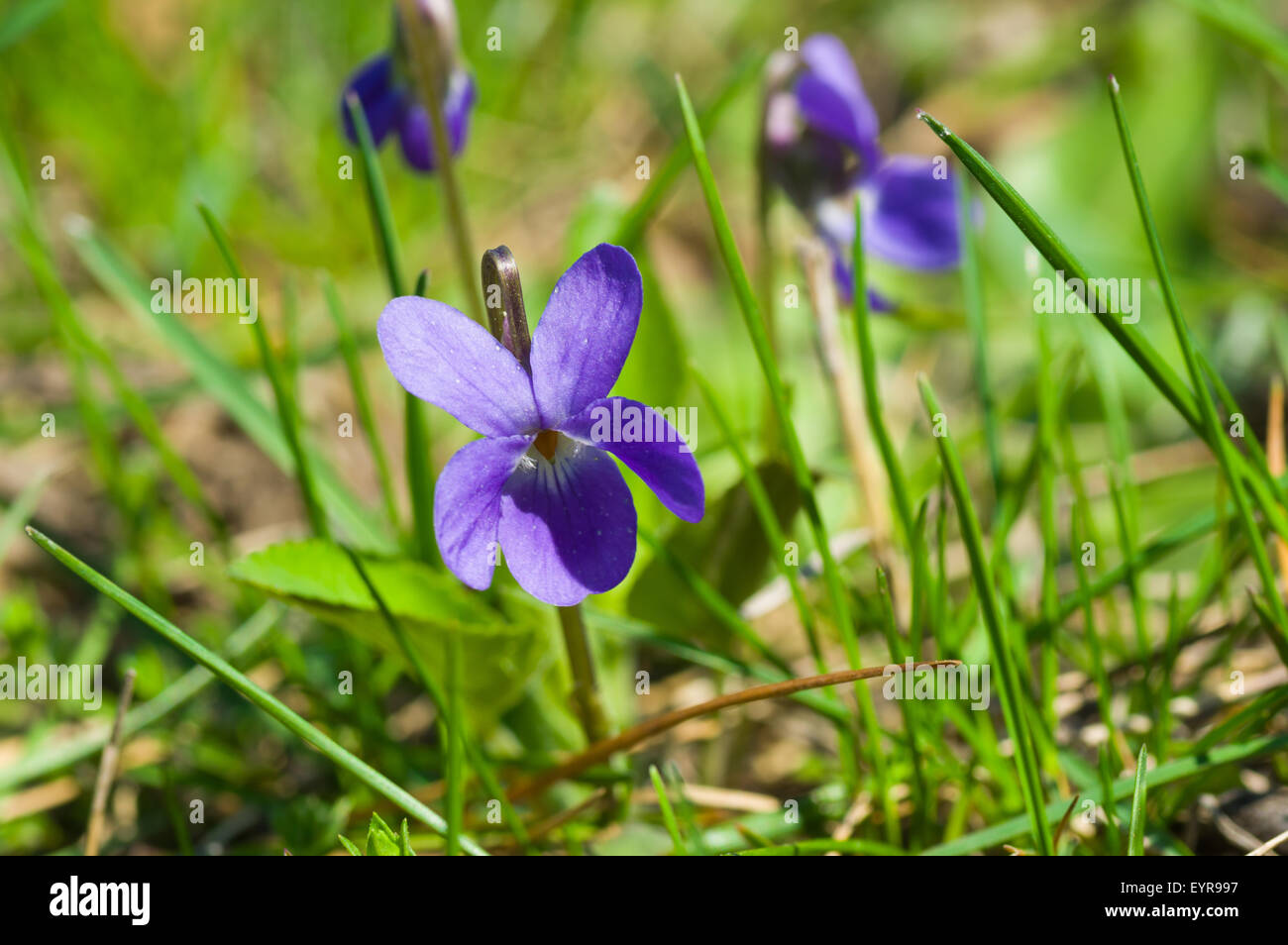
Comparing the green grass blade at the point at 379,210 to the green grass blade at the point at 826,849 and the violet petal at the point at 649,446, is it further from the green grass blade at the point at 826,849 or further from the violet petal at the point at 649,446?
the green grass blade at the point at 826,849

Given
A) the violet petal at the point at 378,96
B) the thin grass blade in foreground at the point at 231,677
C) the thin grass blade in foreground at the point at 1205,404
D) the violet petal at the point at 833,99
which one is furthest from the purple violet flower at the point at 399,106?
the thin grass blade in foreground at the point at 1205,404

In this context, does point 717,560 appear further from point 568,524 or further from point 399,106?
point 399,106

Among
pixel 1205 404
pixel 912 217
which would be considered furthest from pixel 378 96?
pixel 1205 404

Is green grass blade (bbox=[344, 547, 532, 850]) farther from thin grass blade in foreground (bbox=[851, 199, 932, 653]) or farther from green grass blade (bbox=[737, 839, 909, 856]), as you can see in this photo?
thin grass blade in foreground (bbox=[851, 199, 932, 653])

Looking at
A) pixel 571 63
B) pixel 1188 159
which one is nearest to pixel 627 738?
pixel 1188 159

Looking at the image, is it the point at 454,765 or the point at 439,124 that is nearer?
the point at 454,765

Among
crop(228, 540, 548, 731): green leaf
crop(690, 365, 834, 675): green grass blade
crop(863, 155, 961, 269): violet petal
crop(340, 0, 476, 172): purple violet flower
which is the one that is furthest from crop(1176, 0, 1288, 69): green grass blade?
crop(228, 540, 548, 731): green leaf

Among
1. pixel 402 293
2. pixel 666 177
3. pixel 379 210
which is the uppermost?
pixel 666 177
